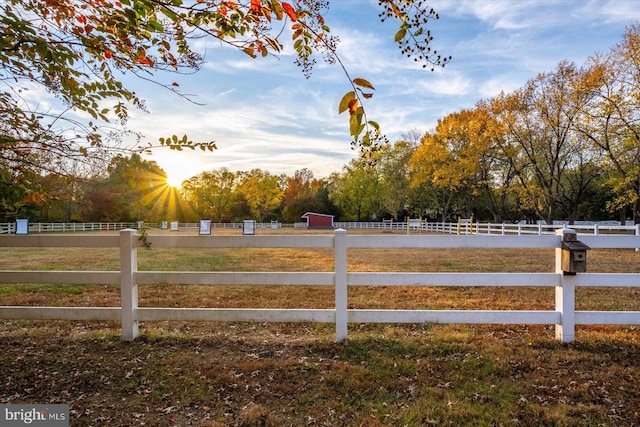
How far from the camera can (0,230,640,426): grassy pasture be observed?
2.71 m

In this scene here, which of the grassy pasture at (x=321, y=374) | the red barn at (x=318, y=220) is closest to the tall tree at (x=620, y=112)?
the grassy pasture at (x=321, y=374)

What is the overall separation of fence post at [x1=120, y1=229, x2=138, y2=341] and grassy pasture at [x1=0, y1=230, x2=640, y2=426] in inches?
7.7

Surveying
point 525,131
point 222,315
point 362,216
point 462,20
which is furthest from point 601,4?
point 362,216

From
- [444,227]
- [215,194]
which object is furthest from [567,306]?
[215,194]

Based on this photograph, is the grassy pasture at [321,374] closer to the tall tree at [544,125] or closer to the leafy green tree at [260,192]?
the tall tree at [544,125]

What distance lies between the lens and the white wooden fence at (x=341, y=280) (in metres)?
3.88

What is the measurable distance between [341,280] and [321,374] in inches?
39.5

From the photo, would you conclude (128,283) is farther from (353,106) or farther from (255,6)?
(353,106)

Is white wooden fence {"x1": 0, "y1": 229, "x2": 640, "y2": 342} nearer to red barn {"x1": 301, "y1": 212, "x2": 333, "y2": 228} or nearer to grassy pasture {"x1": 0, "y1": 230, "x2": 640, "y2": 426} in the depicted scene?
grassy pasture {"x1": 0, "y1": 230, "x2": 640, "y2": 426}

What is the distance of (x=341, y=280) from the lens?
391 cm

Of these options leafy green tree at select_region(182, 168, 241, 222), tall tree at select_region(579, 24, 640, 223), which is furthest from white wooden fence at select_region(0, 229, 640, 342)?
leafy green tree at select_region(182, 168, 241, 222)

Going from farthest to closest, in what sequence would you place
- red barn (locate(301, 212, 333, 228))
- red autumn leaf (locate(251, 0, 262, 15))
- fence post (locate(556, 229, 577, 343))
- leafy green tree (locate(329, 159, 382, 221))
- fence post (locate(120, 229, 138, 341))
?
leafy green tree (locate(329, 159, 382, 221)) < red barn (locate(301, 212, 333, 228)) < fence post (locate(120, 229, 138, 341)) < fence post (locate(556, 229, 577, 343)) < red autumn leaf (locate(251, 0, 262, 15))

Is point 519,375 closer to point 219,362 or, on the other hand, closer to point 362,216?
point 219,362

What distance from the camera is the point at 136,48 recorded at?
2.98m
